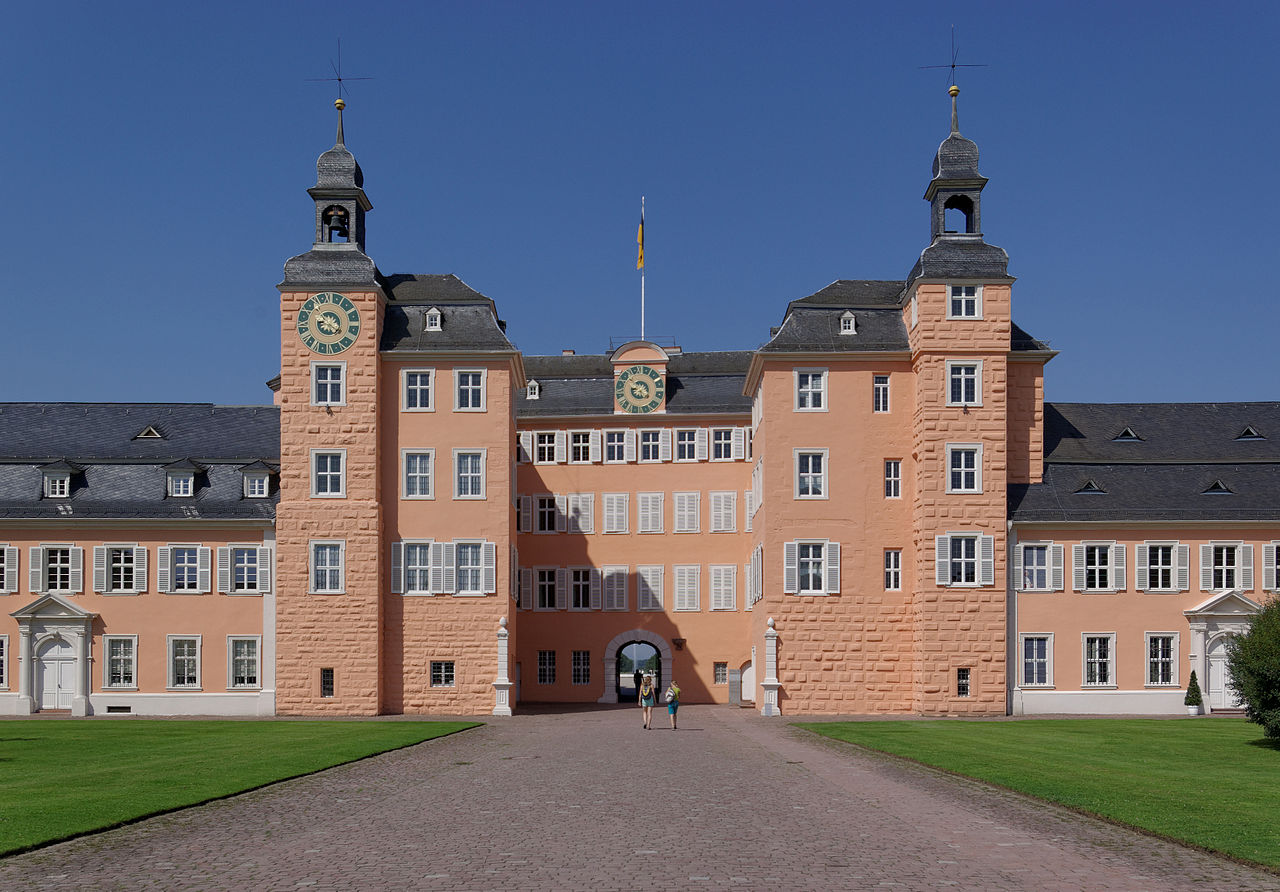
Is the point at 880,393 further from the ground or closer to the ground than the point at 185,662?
further from the ground

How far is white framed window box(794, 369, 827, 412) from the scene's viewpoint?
156ft

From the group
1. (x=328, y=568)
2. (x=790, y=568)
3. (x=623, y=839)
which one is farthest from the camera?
(x=328, y=568)

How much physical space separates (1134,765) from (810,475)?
2267 cm

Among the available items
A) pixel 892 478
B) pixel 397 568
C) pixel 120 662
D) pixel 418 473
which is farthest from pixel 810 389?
pixel 120 662

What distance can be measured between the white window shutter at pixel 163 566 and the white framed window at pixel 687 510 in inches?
801

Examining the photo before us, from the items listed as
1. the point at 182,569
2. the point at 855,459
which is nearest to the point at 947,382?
the point at 855,459

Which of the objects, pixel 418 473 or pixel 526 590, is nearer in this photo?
pixel 418 473

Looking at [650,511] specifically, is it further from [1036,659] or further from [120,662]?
[120,662]

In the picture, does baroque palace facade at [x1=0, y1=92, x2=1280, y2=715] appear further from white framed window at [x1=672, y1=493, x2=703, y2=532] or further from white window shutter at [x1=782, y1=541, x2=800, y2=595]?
white framed window at [x1=672, y1=493, x2=703, y2=532]

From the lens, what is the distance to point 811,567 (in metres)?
46.9

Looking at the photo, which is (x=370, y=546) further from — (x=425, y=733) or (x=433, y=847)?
(x=433, y=847)

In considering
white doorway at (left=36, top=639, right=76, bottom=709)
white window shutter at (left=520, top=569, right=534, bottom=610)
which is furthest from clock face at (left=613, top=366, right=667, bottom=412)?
white doorway at (left=36, top=639, right=76, bottom=709)

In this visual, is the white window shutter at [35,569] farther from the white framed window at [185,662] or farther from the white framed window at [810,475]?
the white framed window at [810,475]

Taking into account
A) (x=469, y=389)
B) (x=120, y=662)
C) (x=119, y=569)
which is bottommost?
(x=120, y=662)
